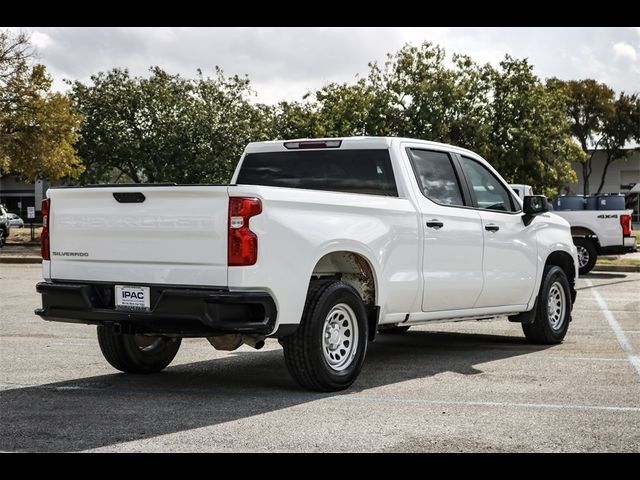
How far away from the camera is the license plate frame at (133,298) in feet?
24.2

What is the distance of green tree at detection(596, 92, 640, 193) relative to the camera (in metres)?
70.1

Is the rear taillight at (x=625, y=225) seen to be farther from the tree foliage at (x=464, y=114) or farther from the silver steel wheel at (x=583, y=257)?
the tree foliage at (x=464, y=114)

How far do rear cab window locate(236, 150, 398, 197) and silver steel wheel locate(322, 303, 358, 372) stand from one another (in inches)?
57.0

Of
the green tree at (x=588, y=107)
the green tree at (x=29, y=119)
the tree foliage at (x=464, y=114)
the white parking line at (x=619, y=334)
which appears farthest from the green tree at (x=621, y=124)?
the white parking line at (x=619, y=334)

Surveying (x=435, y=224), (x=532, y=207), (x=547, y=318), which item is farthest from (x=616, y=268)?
(x=435, y=224)

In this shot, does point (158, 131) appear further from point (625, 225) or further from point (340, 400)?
point (340, 400)

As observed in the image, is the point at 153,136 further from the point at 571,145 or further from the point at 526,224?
the point at 526,224

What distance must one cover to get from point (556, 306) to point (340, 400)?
4551 millimetres

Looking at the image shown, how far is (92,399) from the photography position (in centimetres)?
747

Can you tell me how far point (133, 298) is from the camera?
24.4 ft

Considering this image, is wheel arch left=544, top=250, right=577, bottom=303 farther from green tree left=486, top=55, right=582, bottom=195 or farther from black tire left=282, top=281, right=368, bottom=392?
green tree left=486, top=55, right=582, bottom=195

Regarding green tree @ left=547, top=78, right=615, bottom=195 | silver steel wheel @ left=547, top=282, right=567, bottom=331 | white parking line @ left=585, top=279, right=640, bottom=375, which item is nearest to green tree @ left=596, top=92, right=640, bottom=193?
green tree @ left=547, top=78, right=615, bottom=195
